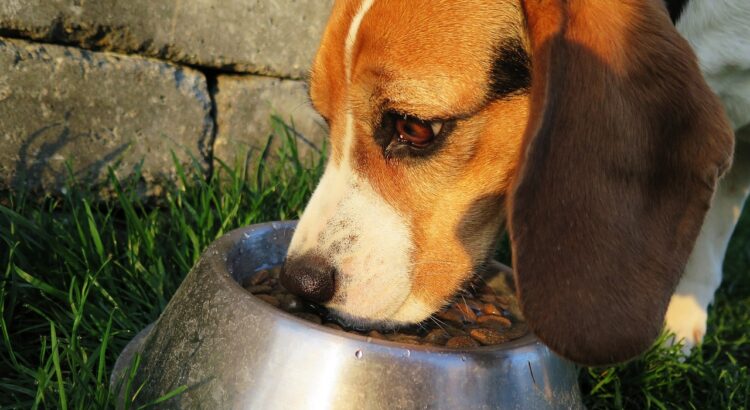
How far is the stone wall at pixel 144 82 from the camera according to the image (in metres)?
2.81

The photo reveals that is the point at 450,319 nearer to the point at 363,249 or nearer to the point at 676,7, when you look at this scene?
the point at 363,249

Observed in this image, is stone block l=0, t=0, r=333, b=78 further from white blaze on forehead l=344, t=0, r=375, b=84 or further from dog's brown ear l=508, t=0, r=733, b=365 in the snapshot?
dog's brown ear l=508, t=0, r=733, b=365

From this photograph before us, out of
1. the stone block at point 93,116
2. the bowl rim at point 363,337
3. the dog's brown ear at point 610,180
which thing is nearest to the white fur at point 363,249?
the bowl rim at point 363,337

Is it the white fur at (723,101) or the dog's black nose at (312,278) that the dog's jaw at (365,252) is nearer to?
the dog's black nose at (312,278)

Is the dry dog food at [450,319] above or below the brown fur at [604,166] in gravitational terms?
below

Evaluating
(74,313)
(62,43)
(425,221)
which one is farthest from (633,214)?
(62,43)

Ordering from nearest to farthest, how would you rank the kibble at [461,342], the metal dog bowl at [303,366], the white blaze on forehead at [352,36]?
the metal dog bowl at [303,366] < the kibble at [461,342] < the white blaze on forehead at [352,36]

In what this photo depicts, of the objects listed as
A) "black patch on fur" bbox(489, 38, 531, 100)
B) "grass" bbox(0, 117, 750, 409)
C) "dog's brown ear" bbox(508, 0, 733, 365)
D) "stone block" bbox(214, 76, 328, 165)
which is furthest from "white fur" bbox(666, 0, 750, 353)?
"stone block" bbox(214, 76, 328, 165)

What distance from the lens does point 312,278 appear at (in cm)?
194

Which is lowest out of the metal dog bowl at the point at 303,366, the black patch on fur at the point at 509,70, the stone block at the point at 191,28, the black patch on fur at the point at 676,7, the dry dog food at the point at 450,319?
the dry dog food at the point at 450,319

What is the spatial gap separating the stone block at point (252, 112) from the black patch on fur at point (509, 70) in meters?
1.39

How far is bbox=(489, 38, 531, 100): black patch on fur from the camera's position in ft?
6.45

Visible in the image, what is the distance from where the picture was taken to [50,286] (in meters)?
2.36

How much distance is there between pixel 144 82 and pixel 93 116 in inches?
9.1
